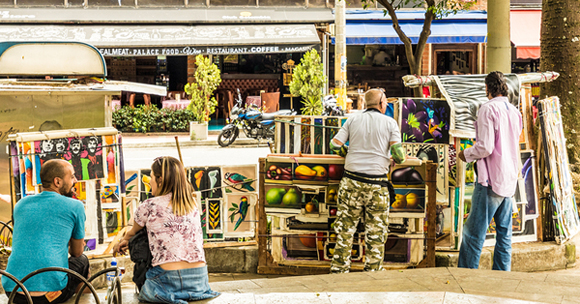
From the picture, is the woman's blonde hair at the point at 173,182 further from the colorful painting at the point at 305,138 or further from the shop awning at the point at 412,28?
the shop awning at the point at 412,28

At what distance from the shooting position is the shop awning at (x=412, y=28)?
764 inches

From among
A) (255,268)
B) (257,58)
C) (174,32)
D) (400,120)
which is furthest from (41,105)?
(257,58)

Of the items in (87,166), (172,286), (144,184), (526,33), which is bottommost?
(172,286)

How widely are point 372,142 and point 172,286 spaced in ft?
7.00

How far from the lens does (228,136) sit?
1611 centimetres

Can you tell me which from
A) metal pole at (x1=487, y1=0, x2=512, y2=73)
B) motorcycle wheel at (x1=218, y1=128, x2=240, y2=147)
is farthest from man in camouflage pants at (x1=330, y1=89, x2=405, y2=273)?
motorcycle wheel at (x1=218, y1=128, x2=240, y2=147)

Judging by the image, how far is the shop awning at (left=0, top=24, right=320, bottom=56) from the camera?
61.3ft

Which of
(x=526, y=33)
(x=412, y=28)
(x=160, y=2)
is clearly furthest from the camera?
(x=160, y=2)

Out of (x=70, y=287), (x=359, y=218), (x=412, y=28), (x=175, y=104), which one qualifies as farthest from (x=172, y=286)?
(x=412, y=28)

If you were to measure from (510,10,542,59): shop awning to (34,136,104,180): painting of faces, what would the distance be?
53.5ft

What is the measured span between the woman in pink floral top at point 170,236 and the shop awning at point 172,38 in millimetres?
15000

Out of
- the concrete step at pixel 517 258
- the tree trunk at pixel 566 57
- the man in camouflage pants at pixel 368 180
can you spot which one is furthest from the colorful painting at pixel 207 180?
the tree trunk at pixel 566 57

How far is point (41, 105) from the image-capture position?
6109 mm

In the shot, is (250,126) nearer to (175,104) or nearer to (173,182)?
(175,104)
